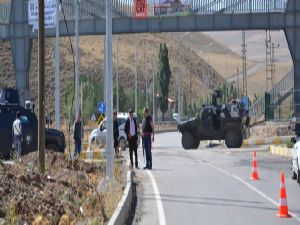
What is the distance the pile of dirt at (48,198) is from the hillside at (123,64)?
65.6 meters

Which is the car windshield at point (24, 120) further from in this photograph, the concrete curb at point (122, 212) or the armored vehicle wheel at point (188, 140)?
the armored vehicle wheel at point (188, 140)

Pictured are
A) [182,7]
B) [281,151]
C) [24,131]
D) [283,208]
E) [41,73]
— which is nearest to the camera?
[283,208]

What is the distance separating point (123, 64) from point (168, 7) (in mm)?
88159

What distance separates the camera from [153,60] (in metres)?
156

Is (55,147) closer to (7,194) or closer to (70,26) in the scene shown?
(7,194)

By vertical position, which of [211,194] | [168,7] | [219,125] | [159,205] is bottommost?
[219,125]

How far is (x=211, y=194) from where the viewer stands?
20266 millimetres

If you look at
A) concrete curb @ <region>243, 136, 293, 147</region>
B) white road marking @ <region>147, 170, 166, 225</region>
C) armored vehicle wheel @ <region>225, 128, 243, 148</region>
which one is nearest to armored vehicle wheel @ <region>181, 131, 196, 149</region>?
armored vehicle wheel @ <region>225, 128, 243, 148</region>

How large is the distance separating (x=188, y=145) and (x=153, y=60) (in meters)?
111

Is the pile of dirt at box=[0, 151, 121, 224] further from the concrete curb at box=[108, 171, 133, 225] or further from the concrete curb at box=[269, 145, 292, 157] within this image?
the concrete curb at box=[269, 145, 292, 157]

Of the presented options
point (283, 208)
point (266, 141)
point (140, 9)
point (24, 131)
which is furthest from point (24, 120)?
point (140, 9)

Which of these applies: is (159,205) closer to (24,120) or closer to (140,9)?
(24,120)

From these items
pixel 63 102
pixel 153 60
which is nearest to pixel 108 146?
pixel 63 102

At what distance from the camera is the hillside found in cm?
11400
